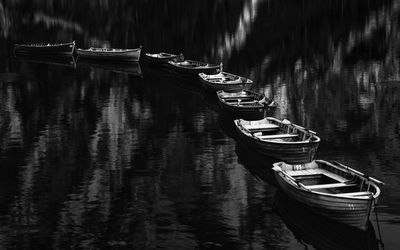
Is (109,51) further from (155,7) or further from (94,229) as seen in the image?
(155,7)

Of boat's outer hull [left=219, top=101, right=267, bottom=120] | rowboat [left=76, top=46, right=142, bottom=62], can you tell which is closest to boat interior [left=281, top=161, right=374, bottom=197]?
boat's outer hull [left=219, top=101, right=267, bottom=120]

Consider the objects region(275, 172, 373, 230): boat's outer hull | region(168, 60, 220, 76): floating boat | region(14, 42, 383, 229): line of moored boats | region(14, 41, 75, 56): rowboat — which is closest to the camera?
region(275, 172, 373, 230): boat's outer hull

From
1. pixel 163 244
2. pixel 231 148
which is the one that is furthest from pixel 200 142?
pixel 163 244

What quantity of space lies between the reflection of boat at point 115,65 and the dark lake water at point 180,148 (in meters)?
1.09

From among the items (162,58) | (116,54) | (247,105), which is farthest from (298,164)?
(116,54)

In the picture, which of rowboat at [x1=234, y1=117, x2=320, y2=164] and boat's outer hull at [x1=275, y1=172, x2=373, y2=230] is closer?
boat's outer hull at [x1=275, y1=172, x2=373, y2=230]

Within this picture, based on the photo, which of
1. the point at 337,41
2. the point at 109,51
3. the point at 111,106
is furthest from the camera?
the point at 337,41

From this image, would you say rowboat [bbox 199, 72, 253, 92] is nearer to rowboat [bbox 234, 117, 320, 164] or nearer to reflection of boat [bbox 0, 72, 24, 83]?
→ rowboat [bbox 234, 117, 320, 164]

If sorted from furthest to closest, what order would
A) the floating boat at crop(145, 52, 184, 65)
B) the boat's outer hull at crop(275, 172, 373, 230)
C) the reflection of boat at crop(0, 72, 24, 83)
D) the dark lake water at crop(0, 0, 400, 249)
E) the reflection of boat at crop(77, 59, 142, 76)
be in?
the reflection of boat at crop(77, 59, 142, 76) < the floating boat at crop(145, 52, 184, 65) < the reflection of boat at crop(0, 72, 24, 83) < the dark lake water at crop(0, 0, 400, 249) < the boat's outer hull at crop(275, 172, 373, 230)

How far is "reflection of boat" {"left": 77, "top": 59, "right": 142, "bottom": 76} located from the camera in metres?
86.6

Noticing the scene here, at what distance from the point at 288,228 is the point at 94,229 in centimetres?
955

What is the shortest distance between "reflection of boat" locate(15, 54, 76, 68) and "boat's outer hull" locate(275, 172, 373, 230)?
239ft

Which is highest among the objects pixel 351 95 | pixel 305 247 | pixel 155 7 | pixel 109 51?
pixel 155 7

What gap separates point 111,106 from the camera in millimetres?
60469
